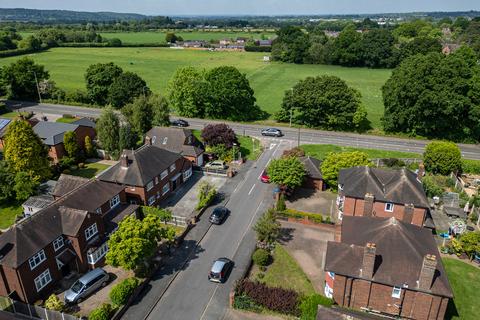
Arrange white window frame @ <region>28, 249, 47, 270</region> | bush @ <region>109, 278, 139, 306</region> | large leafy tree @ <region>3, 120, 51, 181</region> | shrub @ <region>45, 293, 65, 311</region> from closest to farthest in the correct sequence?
shrub @ <region>45, 293, 65, 311</region>, bush @ <region>109, 278, 139, 306</region>, white window frame @ <region>28, 249, 47, 270</region>, large leafy tree @ <region>3, 120, 51, 181</region>

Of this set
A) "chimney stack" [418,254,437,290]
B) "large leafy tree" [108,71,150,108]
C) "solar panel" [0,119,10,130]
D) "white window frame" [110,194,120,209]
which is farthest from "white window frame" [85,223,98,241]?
"large leafy tree" [108,71,150,108]

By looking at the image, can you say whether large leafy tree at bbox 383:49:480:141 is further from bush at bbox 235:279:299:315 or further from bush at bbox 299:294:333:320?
bush at bbox 235:279:299:315

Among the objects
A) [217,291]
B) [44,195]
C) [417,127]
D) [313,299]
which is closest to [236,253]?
[217,291]

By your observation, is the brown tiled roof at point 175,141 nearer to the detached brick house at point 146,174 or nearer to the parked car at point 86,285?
the detached brick house at point 146,174

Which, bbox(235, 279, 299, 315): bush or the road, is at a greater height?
bbox(235, 279, 299, 315): bush

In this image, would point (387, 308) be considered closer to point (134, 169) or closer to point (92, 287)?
point (92, 287)

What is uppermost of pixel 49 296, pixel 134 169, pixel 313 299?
pixel 134 169
